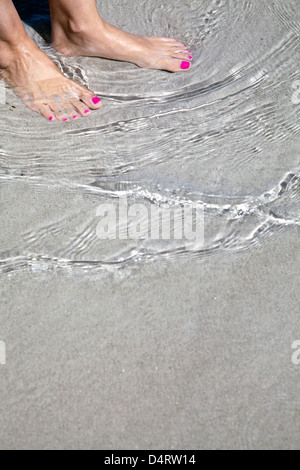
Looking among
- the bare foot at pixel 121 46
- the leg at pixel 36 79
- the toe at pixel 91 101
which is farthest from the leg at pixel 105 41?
the toe at pixel 91 101

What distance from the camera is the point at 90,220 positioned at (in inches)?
78.7

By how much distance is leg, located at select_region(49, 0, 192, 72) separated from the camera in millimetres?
2566

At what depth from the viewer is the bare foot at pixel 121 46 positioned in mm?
2586

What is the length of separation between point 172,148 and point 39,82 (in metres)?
0.78

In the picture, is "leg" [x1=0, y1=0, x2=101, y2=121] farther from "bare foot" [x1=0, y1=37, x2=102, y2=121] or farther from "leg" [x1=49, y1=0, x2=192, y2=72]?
"leg" [x1=49, y1=0, x2=192, y2=72]

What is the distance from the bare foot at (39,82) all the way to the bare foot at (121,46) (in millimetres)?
201

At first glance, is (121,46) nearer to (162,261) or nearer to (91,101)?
(91,101)

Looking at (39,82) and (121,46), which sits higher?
(121,46)

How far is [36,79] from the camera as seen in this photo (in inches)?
99.3

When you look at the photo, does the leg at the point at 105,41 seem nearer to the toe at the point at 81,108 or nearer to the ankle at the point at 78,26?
the ankle at the point at 78,26

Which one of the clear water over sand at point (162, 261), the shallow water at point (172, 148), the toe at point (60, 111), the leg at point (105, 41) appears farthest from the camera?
the leg at point (105, 41)

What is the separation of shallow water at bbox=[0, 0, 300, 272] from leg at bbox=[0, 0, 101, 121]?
0.08 metres

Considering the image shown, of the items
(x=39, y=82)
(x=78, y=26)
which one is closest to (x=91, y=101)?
(x=39, y=82)
